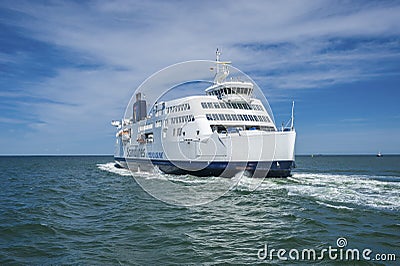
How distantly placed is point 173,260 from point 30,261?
12.0 ft

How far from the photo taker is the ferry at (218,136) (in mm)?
23453

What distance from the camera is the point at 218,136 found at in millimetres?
24812

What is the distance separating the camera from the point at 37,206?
16375 millimetres

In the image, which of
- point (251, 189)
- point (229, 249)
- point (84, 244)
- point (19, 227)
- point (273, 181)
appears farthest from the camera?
point (273, 181)

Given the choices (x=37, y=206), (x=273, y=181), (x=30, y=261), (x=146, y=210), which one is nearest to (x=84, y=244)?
(x=30, y=261)

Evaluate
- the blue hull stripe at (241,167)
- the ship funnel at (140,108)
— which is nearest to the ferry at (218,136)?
the blue hull stripe at (241,167)

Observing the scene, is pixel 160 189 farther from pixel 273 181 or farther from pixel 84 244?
pixel 84 244

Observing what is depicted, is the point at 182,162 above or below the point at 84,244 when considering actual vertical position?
above

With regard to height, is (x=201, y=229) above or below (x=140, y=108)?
below

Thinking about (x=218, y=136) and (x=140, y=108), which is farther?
(x=140, y=108)

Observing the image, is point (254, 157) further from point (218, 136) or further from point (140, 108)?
point (140, 108)

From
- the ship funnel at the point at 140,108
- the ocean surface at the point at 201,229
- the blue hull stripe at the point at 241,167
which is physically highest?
the ship funnel at the point at 140,108

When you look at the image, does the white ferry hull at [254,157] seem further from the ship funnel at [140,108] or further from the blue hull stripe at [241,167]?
the ship funnel at [140,108]

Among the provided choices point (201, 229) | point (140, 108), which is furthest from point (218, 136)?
point (140, 108)
